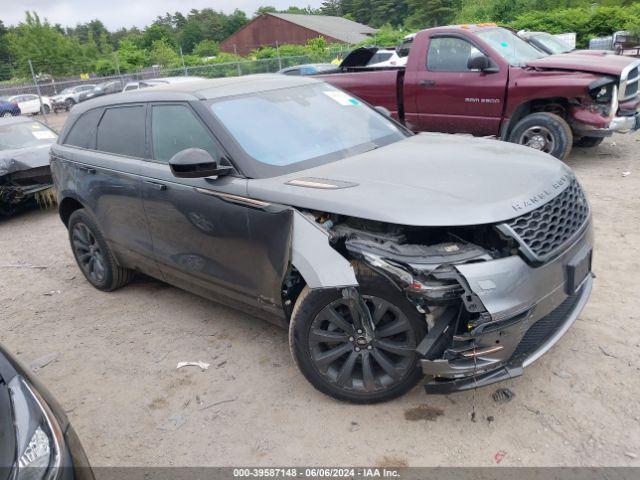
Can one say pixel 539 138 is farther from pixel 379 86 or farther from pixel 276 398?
pixel 276 398

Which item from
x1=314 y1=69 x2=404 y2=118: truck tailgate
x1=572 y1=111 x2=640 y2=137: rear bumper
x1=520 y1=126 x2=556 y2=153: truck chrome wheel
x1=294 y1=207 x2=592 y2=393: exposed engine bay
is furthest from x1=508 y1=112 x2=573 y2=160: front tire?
x1=294 y1=207 x2=592 y2=393: exposed engine bay

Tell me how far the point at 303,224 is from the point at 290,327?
613mm

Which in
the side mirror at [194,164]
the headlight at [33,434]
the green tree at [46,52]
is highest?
the green tree at [46,52]

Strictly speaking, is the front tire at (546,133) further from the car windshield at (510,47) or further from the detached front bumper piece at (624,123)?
the car windshield at (510,47)

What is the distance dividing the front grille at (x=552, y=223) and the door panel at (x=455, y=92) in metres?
4.40

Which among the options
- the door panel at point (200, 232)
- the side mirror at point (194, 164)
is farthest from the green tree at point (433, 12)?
the side mirror at point (194, 164)

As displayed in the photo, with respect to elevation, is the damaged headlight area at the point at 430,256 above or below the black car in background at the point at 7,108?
below

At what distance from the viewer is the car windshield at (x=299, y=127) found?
330 centimetres

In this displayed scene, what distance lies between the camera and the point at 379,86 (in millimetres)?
7996

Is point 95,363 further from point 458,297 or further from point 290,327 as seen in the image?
point 458,297

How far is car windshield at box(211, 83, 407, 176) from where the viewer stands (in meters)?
3.30

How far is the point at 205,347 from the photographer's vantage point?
3764 millimetres

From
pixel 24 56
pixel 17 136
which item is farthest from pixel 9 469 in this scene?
pixel 24 56

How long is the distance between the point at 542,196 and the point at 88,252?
407 centimetres
